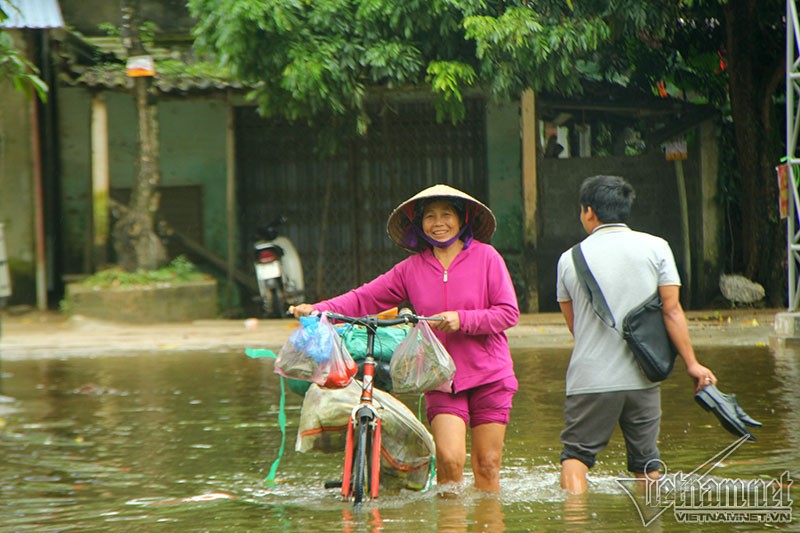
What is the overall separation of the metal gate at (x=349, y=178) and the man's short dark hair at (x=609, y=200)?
37.0 feet

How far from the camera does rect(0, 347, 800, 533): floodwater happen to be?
18.7ft

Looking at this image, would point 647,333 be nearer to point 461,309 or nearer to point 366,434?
point 461,309

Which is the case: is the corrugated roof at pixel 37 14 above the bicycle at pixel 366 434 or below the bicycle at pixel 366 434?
above

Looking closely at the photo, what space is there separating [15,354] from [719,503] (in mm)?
9382

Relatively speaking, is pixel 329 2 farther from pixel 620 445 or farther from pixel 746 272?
pixel 620 445

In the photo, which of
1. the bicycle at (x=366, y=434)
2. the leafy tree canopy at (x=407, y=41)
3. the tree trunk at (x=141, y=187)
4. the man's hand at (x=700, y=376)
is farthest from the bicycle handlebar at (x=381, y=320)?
the tree trunk at (x=141, y=187)

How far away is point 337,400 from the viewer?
236 inches

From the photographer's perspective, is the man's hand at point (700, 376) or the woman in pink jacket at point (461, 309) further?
the woman in pink jacket at point (461, 309)

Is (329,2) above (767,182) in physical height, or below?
above

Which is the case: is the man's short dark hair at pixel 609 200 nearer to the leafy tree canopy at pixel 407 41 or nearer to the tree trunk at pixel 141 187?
the leafy tree canopy at pixel 407 41

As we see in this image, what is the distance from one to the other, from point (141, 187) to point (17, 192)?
8.14 feet

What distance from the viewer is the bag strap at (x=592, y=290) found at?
5348mm

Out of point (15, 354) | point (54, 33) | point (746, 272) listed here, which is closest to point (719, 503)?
point (15, 354)

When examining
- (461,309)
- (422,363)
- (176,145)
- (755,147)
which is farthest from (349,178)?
(422,363)
